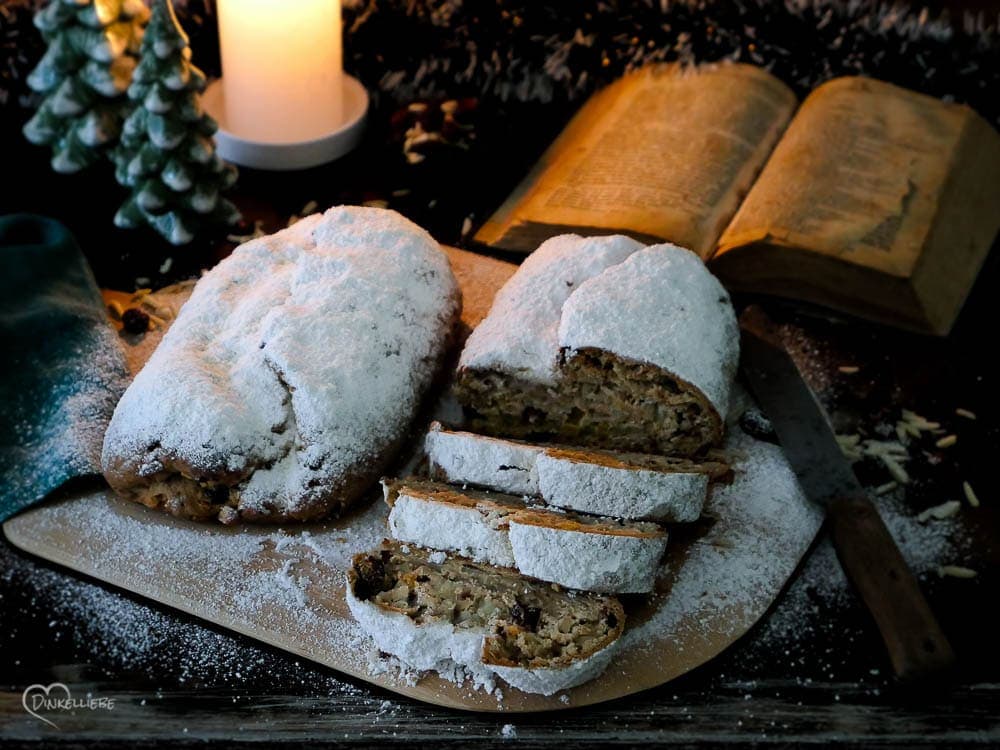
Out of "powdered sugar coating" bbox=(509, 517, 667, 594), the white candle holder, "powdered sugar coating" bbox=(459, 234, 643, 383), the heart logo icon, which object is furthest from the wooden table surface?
the white candle holder

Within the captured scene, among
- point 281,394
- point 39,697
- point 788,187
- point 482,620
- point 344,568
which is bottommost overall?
point 39,697

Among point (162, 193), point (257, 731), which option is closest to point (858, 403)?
point (257, 731)

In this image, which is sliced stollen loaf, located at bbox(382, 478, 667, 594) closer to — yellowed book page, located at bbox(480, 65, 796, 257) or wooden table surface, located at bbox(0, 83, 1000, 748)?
wooden table surface, located at bbox(0, 83, 1000, 748)

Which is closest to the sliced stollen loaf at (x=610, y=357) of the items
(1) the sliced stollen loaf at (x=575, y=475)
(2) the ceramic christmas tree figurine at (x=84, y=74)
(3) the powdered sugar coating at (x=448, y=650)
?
(1) the sliced stollen loaf at (x=575, y=475)

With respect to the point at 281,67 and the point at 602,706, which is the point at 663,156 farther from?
the point at 602,706

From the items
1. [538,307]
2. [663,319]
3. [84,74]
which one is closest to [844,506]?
[663,319]

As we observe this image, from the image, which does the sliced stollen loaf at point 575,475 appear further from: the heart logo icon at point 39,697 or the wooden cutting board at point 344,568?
the heart logo icon at point 39,697
